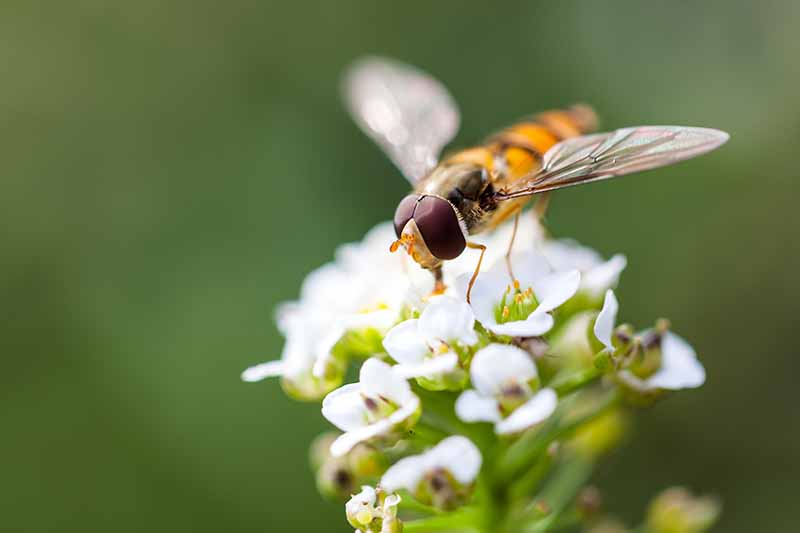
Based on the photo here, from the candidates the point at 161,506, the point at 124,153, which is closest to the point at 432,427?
the point at 161,506

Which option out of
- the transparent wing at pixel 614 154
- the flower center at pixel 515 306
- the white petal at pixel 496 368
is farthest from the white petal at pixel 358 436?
the transparent wing at pixel 614 154

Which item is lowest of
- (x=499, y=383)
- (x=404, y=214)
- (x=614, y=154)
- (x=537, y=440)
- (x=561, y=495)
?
(x=561, y=495)

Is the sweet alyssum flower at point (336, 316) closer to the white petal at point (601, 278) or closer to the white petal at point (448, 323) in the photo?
the white petal at point (448, 323)

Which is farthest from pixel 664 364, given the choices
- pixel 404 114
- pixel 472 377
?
pixel 404 114

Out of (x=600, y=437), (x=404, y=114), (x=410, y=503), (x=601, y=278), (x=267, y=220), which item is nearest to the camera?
(x=410, y=503)

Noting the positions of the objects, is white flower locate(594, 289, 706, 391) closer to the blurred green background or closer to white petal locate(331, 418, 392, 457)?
white petal locate(331, 418, 392, 457)

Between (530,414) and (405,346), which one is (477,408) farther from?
(405,346)

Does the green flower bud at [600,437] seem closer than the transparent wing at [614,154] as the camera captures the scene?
No
